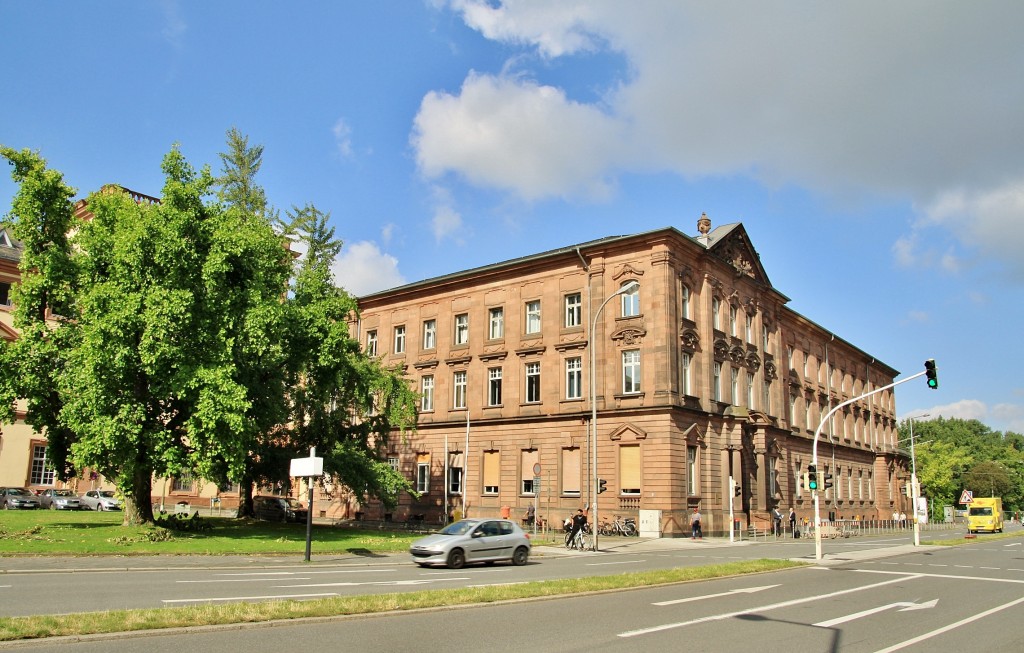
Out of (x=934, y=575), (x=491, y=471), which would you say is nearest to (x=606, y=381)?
(x=491, y=471)

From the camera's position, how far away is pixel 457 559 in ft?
71.9

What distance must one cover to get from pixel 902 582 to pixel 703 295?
26625 millimetres

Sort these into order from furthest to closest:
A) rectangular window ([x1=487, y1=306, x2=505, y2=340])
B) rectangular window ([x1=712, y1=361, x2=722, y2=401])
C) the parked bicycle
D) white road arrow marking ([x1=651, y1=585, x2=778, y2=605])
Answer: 1. rectangular window ([x1=487, y1=306, x2=505, y2=340])
2. rectangular window ([x1=712, y1=361, x2=722, y2=401])
3. the parked bicycle
4. white road arrow marking ([x1=651, y1=585, x2=778, y2=605])

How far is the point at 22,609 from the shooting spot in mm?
11531

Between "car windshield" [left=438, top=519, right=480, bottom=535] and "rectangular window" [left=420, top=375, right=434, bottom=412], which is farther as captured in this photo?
"rectangular window" [left=420, top=375, right=434, bottom=412]

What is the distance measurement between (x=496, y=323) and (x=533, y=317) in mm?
3025

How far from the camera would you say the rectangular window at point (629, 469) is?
40219 mm

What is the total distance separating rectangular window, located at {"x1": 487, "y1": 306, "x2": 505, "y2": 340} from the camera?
48.4 m

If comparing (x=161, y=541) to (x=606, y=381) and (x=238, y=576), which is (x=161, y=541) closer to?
(x=238, y=576)

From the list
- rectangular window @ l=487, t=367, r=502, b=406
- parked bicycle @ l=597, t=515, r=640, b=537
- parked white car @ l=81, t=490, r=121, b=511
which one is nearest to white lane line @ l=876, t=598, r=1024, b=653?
parked bicycle @ l=597, t=515, r=640, b=537

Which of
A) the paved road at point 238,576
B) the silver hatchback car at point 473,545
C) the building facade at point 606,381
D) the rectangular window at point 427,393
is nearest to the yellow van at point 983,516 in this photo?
the building facade at point 606,381

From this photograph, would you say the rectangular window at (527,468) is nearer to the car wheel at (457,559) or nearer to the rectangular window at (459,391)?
the rectangular window at (459,391)

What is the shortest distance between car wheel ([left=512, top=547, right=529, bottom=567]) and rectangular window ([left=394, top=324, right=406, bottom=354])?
32255mm

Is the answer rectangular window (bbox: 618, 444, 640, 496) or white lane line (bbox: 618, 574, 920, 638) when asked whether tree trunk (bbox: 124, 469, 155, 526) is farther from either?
rectangular window (bbox: 618, 444, 640, 496)
